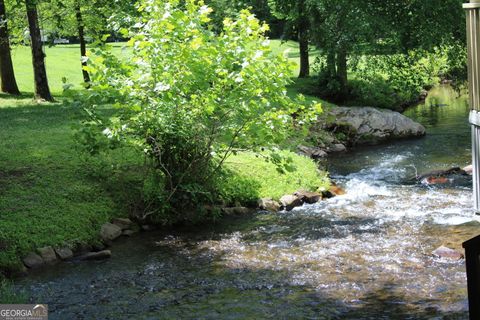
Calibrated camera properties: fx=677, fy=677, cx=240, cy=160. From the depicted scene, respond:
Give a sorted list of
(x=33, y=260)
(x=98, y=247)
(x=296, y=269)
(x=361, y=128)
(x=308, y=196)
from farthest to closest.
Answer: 1. (x=361, y=128)
2. (x=308, y=196)
3. (x=98, y=247)
4. (x=33, y=260)
5. (x=296, y=269)

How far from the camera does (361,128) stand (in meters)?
22.4

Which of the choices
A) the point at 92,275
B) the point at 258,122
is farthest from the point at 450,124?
the point at 92,275

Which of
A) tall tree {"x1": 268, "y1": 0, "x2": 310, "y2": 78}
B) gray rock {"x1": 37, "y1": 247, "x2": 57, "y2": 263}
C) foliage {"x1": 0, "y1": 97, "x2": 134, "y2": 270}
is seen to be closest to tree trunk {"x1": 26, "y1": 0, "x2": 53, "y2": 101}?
foliage {"x1": 0, "y1": 97, "x2": 134, "y2": 270}

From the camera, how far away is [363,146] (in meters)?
21.7

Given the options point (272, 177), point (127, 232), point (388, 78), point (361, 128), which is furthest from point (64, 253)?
point (388, 78)

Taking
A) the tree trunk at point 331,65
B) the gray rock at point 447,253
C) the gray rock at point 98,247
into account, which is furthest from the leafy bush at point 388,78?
the gray rock at point 98,247

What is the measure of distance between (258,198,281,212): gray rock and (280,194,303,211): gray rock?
0.45 feet

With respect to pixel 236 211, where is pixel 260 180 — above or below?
above

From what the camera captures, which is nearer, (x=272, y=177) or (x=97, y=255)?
(x=97, y=255)

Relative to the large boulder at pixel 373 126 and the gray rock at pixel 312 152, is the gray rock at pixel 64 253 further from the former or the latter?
the large boulder at pixel 373 126

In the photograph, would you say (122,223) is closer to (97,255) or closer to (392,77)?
(97,255)

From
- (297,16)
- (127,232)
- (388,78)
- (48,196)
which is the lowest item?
(127,232)

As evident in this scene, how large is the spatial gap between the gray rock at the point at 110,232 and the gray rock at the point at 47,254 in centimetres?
114

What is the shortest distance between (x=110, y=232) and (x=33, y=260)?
5.78 feet
